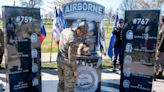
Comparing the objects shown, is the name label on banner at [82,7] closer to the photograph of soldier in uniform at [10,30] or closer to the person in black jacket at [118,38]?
the photograph of soldier in uniform at [10,30]

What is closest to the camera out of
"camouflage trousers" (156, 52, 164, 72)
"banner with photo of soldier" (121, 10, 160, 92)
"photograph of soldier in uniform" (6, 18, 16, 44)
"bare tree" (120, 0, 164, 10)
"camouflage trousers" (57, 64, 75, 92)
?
"camouflage trousers" (57, 64, 75, 92)

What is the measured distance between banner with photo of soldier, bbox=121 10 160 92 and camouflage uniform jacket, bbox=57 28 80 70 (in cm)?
158

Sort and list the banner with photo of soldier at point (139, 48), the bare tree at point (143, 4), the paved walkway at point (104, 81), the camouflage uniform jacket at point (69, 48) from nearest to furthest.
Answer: the camouflage uniform jacket at point (69, 48), the banner with photo of soldier at point (139, 48), the paved walkway at point (104, 81), the bare tree at point (143, 4)

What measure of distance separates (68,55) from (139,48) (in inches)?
73.6

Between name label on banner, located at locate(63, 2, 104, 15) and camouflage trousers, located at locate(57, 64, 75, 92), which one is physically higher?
name label on banner, located at locate(63, 2, 104, 15)

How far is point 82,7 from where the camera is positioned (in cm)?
580

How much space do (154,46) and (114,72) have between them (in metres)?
3.22

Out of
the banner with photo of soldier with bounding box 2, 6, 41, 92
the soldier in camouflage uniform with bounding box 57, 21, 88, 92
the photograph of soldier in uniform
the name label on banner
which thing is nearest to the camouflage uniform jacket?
the soldier in camouflage uniform with bounding box 57, 21, 88, 92

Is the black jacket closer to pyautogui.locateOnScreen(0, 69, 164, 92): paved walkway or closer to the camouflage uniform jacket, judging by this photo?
pyautogui.locateOnScreen(0, 69, 164, 92): paved walkway

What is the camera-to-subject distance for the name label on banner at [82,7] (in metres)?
5.77

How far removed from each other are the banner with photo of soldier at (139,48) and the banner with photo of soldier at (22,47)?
79.2 inches

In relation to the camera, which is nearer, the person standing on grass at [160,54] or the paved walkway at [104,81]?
the paved walkway at [104,81]

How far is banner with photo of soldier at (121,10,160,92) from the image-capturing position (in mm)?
5918

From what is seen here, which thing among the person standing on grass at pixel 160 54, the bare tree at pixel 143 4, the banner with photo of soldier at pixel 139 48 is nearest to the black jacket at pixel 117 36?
Answer: the person standing on grass at pixel 160 54
